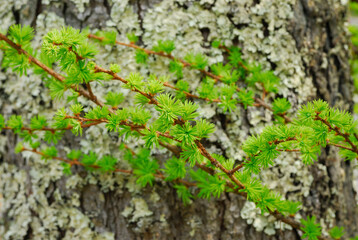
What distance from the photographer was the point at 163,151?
4.61ft

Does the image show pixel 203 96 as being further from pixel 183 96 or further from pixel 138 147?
pixel 138 147

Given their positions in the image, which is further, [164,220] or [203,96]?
[164,220]

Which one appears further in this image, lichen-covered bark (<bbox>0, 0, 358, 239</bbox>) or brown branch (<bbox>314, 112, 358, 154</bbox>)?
lichen-covered bark (<bbox>0, 0, 358, 239</bbox>)

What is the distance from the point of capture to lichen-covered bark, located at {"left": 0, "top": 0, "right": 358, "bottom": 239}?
141 centimetres

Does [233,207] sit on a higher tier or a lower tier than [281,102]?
lower

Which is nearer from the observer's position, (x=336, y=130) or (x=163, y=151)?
(x=336, y=130)

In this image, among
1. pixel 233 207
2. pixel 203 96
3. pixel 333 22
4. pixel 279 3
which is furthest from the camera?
pixel 333 22

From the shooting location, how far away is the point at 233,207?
4.62 ft

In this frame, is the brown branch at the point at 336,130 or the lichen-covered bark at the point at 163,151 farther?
the lichen-covered bark at the point at 163,151

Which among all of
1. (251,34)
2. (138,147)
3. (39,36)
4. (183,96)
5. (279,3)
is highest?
(279,3)

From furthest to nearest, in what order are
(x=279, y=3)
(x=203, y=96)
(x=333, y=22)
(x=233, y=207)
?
(x=333, y=22) → (x=279, y=3) → (x=233, y=207) → (x=203, y=96)

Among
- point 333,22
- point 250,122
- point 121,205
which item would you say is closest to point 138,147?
point 121,205

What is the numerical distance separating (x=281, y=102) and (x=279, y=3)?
489mm

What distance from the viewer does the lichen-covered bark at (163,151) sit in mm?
1414
